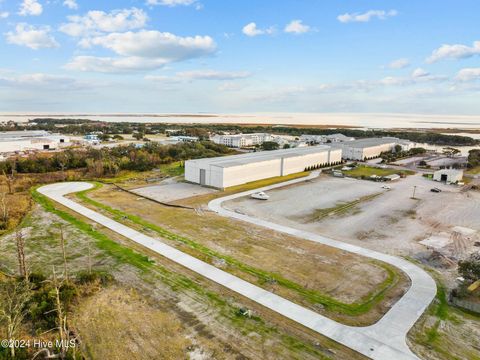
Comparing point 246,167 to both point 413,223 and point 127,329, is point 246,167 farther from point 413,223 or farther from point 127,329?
point 127,329

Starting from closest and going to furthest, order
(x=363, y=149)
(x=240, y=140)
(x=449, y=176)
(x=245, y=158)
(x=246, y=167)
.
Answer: (x=246, y=167), (x=449, y=176), (x=245, y=158), (x=363, y=149), (x=240, y=140)

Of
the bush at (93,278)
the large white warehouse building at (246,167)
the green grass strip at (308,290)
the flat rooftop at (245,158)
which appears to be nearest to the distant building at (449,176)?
the large white warehouse building at (246,167)

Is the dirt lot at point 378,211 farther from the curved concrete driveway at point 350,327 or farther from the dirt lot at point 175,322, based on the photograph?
the dirt lot at point 175,322

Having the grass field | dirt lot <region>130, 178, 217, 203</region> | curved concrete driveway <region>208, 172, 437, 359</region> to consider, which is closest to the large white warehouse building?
dirt lot <region>130, 178, 217, 203</region>

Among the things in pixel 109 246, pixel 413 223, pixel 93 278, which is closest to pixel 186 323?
pixel 93 278

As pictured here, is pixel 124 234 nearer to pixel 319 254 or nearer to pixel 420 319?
pixel 319 254

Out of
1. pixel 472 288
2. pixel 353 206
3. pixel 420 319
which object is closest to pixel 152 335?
pixel 420 319
